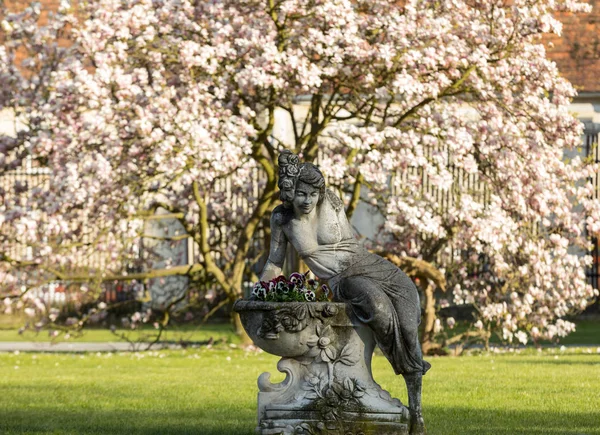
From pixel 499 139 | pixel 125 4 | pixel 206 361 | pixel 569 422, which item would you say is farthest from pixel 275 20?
pixel 569 422

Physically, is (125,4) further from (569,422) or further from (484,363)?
(569,422)

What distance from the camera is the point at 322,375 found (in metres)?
8.54

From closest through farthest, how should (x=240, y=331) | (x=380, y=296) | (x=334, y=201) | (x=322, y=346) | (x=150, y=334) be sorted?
(x=380, y=296)
(x=322, y=346)
(x=334, y=201)
(x=240, y=331)
(x=150, y=334)

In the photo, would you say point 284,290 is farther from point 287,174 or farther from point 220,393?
point 220,393

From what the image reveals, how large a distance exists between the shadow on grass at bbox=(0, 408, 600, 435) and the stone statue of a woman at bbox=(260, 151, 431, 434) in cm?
101

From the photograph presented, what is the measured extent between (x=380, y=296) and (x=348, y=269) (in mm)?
435

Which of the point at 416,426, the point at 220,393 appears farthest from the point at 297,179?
the point at 220,393

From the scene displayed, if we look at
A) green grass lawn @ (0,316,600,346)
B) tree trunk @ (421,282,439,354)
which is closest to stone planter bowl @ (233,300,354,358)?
tree trunk @ (421,282,439,354)

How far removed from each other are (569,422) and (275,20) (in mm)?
8476

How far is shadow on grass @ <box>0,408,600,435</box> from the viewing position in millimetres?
9617

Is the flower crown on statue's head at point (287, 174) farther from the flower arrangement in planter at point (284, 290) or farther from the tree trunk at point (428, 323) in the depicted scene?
the tree trunk at point (428, 323)

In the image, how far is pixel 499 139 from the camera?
17.8 metres

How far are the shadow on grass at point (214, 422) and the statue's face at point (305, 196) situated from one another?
5.85 ft

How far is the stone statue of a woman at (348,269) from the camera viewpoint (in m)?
8.45
